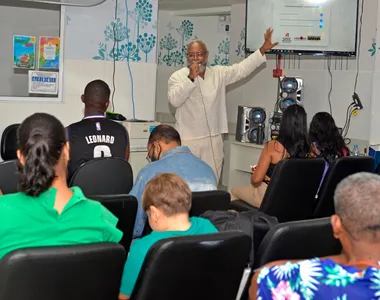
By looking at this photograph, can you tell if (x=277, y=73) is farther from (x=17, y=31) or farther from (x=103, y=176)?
(x=103, y=176)

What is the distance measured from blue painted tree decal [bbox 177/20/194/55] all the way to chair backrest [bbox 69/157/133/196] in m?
5.35

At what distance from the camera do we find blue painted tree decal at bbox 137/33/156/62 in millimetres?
6539

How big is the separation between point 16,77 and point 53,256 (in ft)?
14.5

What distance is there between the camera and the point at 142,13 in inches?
256

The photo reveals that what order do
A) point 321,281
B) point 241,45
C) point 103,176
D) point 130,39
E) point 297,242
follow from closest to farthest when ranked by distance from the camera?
point 321,281
point 297,242
point 103,176
point 130,39
point 241,45

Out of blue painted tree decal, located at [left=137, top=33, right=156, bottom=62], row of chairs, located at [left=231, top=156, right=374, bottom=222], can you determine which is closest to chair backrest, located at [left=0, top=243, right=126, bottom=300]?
row of chairs, located at [left=231, top=156, right=374, bottom=222]

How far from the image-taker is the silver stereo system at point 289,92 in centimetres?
652

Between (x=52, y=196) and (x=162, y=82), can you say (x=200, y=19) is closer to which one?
(x=162, y=82)

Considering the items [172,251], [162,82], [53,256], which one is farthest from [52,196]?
[162,82]

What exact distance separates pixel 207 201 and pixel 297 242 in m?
0.80

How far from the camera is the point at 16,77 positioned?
6.02 metres

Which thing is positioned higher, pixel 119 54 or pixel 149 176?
pixel 119 54

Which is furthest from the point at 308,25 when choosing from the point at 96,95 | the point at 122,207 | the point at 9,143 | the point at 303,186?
the point at 122,207

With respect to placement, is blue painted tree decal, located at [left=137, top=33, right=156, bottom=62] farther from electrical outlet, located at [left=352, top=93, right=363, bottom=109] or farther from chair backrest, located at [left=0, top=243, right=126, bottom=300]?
chair backrest, located at [left=0, top=243, right=126, bottom=300]
